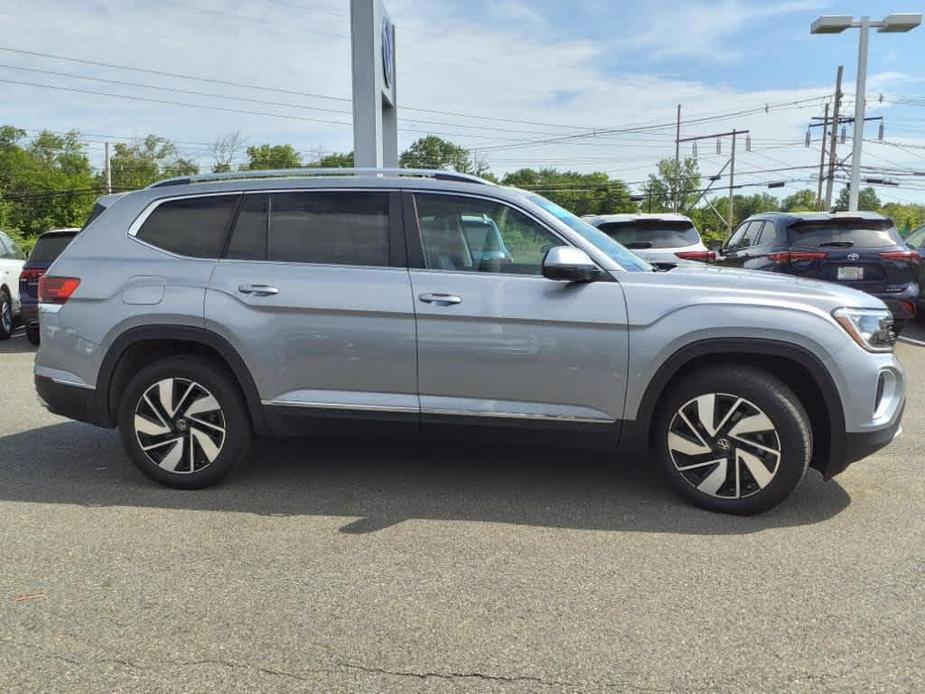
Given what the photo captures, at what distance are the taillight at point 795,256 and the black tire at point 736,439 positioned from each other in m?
5.85

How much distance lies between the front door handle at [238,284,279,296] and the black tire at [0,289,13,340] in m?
8.73

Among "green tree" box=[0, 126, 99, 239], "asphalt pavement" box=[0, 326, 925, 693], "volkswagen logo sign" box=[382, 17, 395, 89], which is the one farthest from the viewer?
"green tree" box=[0, 126, 99, 239]

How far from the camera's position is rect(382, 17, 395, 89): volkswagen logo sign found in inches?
539

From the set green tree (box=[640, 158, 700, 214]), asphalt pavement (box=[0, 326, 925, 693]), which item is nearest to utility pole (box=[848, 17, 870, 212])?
asphalt pavement (box=[0, 326, 925, 693])

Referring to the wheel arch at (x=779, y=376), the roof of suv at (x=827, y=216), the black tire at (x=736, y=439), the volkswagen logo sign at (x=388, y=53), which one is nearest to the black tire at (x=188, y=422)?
the wheel arch at (x=779, y=376)

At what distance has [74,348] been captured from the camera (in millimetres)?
4570

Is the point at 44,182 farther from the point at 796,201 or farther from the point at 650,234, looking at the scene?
the point at 796,201

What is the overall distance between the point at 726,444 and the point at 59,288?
390 cm

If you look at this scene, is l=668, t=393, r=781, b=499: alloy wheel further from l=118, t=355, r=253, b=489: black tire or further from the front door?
l=118, t=355, r=253, b=489: black tire

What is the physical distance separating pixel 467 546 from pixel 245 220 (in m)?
2.29

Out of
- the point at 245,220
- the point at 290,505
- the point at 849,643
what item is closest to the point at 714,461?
the point at 849,643

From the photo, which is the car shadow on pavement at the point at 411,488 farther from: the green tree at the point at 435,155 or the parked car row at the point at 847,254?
the green tree at the point at 435,155

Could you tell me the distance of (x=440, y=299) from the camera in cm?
415

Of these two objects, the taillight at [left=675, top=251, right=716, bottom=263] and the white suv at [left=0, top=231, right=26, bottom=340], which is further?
the white suv at [left=0, top=231, right=26, bottom=340]
